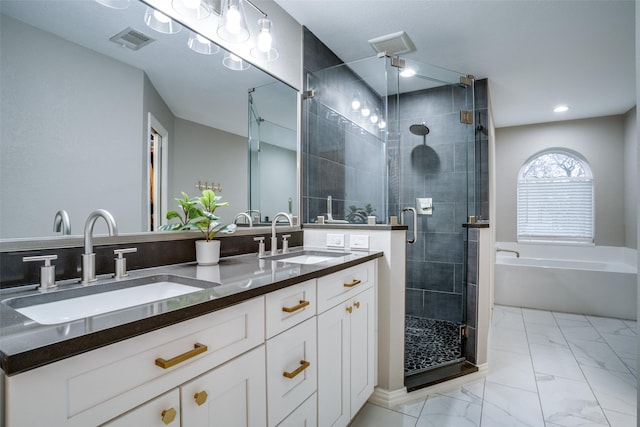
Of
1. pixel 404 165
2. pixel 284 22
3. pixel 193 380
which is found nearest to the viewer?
pixel 193 380

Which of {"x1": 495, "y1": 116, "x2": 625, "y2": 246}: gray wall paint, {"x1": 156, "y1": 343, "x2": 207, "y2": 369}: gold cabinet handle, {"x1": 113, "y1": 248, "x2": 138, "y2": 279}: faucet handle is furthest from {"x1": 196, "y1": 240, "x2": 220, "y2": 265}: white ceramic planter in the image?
{"x1": 495, "y1": 116, "x2": 625, "y2": 246}: gray wall paint

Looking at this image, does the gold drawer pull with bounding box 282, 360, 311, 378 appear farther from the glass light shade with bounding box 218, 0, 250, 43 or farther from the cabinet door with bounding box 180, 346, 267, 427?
the glass light shade with bounding box 218, 0, 250, 43

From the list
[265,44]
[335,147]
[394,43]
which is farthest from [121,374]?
[394,43]

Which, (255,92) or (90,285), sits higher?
(255,92)

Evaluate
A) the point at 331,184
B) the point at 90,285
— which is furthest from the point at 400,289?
the point at 90,285

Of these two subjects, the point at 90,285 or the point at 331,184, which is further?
the point at 331,184

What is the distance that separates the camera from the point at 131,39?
1.27m

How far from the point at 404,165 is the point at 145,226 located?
258 centimetres

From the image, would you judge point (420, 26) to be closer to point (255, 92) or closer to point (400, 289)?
point (255, 92)

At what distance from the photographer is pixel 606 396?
81.2 inches

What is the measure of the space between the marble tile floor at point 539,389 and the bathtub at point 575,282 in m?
0.52

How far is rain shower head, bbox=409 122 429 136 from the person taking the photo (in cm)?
328

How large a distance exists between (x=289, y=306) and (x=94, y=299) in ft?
2.04

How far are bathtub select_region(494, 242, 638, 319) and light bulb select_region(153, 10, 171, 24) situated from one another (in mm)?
4332
